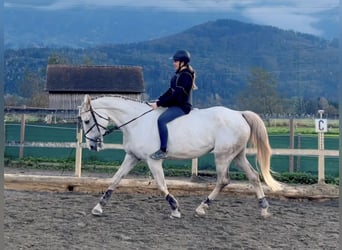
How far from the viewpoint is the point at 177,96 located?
434cm

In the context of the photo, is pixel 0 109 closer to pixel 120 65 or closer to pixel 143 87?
pixel 143 87

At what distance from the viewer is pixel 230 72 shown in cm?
881

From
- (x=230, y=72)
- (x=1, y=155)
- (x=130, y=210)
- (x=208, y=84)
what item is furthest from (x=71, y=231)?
(x=230, y=72)

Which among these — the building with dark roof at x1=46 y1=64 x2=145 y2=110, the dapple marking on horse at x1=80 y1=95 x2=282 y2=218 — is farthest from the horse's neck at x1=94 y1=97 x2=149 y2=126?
the building with dark roof at x1=46 y1=64 x2=145 y2=110

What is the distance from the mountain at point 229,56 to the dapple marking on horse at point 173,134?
3.03 meters

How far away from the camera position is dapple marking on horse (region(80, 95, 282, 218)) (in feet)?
14.6

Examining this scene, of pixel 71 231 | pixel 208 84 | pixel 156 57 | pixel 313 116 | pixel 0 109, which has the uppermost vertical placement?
pixel 156 57

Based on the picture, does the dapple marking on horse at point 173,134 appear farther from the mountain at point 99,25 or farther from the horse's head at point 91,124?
the mountain at point 99,25

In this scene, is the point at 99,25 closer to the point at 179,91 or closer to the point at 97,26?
the point at 97,26

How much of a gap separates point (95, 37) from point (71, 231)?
6011 mm

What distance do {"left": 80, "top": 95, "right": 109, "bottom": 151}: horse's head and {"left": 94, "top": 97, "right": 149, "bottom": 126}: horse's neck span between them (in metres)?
0.09

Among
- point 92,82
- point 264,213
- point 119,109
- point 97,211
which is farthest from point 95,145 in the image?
point 92,82

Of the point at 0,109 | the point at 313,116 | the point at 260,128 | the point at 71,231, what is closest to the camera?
the point at 0,109

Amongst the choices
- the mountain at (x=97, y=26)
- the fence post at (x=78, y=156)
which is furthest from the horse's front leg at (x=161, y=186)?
the mountain at (x=97, y=26)
